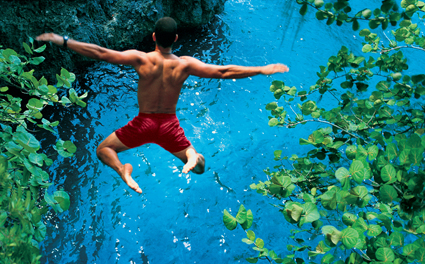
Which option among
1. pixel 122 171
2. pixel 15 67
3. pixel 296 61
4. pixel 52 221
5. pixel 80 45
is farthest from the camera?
pixel 296 61

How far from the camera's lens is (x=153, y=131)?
3.22 metres

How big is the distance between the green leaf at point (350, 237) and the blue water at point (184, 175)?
2.67 meters

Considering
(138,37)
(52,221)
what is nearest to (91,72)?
(138,37)

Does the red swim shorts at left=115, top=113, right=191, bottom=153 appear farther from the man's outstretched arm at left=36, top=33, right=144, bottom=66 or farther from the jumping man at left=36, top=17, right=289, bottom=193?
the man's outstretched arm at left=36, top=33, right=144, bottom=66

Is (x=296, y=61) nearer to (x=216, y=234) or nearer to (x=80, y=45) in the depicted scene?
(x=216, y=234)

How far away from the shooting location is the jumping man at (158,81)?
274cm

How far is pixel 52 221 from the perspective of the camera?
13.2 feet

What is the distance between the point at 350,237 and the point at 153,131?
2147mm

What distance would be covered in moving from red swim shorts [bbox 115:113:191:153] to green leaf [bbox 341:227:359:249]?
1982 millimetres

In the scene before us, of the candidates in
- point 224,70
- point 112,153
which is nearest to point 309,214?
point 224,70

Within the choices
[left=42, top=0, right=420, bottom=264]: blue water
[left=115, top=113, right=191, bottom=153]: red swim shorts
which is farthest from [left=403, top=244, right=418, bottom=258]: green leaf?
[left=42, top=0, right=420, bottom=264]: blue water

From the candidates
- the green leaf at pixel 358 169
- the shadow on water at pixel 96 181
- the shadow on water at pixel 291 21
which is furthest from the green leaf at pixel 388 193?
the shadow on water at pixel 291 21

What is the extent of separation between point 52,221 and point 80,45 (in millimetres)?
2442

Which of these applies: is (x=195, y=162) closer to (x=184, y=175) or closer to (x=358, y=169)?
(x=358, y=169)
